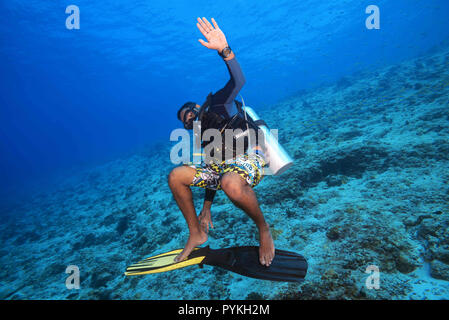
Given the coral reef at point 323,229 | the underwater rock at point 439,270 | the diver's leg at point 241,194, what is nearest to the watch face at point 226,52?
the diver's leg at point 241,194

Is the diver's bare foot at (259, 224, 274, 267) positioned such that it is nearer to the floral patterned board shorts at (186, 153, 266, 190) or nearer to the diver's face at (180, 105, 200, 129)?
the floral patterned board shorts at (186, 153, 266, 190)

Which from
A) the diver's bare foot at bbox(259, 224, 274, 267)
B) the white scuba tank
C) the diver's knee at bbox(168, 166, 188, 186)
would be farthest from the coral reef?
the diver's knee at bbox(168, 166, 188, 186)

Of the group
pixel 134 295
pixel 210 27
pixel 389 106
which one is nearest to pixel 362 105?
pixel 389 106

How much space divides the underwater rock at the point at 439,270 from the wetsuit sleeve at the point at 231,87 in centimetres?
279

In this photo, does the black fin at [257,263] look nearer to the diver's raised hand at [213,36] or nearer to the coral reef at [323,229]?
the coral reef at [323,229]

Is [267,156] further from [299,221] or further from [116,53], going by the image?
[116,53]

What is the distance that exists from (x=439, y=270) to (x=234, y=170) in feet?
7.51

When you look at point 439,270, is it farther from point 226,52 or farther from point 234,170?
point 226,52

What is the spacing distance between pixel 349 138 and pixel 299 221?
4317 mm

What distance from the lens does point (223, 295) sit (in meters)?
2.29

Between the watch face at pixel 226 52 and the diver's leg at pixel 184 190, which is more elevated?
the watch face at pixel 226 52

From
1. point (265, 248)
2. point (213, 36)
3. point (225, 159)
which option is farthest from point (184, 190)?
point (213, 36)

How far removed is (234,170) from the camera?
2178 mm

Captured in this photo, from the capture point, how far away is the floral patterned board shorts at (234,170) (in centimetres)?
222
